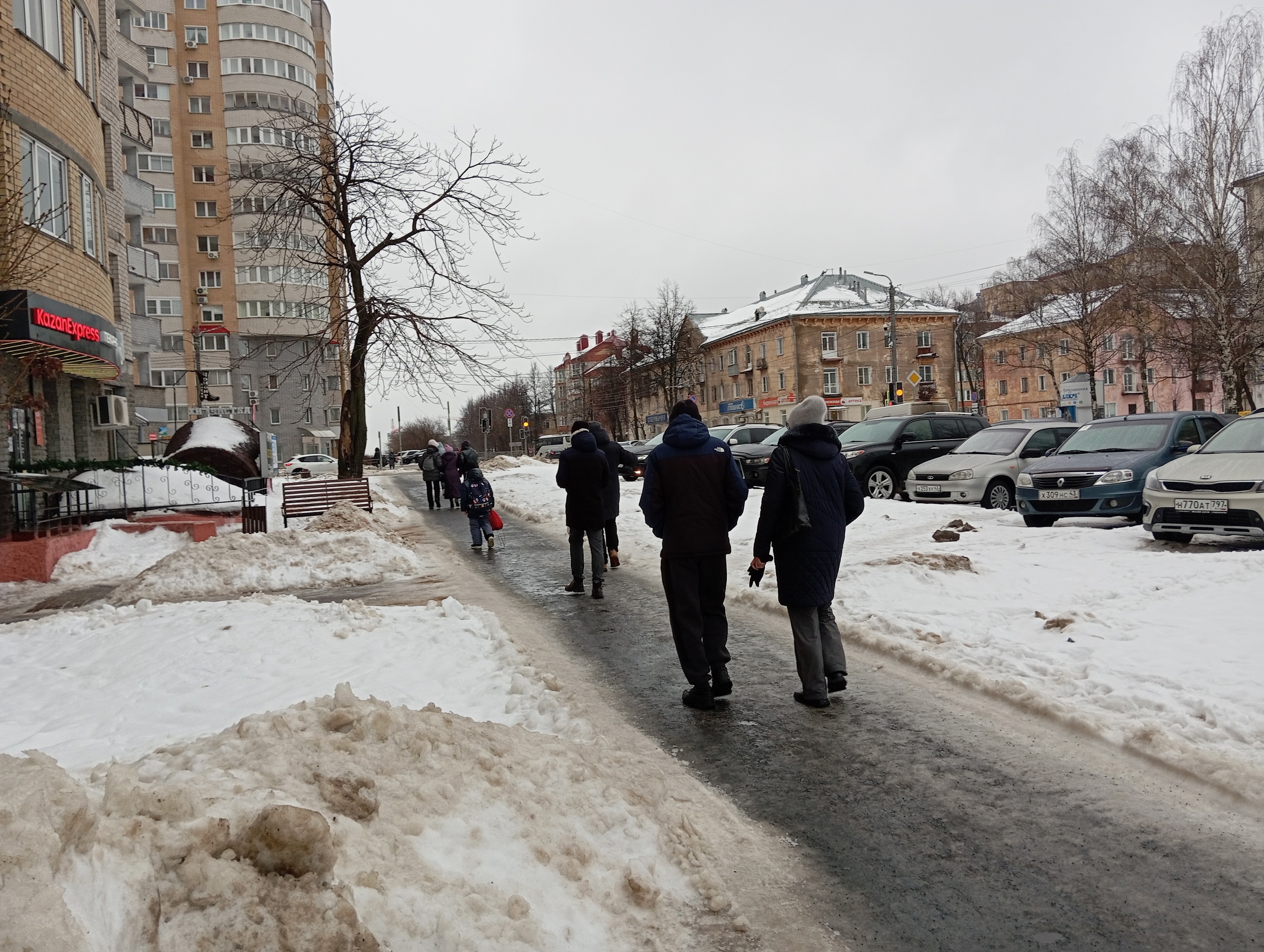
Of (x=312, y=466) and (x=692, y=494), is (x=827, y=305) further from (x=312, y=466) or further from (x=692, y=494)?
(x=692, y=494)

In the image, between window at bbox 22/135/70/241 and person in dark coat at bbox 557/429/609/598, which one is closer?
person in dark coat at bbox 557/429/609/598

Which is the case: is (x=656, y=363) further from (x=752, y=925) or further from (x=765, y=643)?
(x=752, y=925)

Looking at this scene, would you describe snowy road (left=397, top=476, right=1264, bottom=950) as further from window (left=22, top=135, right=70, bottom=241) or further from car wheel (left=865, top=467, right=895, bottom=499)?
window (left=22, top=135, right=70, bottom=241)

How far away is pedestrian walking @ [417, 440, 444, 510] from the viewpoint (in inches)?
988

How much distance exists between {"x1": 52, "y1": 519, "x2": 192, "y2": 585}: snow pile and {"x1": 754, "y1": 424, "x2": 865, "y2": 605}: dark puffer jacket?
10.2 metres

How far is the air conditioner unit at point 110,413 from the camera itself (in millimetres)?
21016

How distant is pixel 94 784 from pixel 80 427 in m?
20.7

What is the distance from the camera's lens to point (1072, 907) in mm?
3283

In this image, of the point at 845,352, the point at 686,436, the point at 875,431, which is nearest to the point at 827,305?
the point at 845,352

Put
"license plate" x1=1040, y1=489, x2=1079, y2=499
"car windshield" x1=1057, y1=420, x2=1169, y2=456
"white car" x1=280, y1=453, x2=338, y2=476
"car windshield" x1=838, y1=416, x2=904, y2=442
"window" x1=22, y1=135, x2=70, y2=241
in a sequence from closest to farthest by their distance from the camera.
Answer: "license plate" x1=1040, y1=489, x2=1079, y2=499
"car windshield" x1=1057, y1=420, x2=1169, y2=456
"window" x1=22, y1=135, x2=70, y2=241
"car windshield" x1=838, y1=416, x2=904, y2=442
"white car" x1=280, y1=453, x2=338, y2=476

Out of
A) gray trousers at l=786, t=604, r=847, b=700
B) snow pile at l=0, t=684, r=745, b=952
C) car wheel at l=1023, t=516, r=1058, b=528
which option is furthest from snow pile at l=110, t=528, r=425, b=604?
car wheel at l=1023, t=516, r=1058, b=528

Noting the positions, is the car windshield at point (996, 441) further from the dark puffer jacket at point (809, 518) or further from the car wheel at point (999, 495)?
the dark puffer jacket at point (809, 518)

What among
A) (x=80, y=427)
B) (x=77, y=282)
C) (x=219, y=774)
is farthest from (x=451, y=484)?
(x=219, y=774)

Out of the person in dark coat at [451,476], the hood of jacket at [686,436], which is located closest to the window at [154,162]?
the person in dark coat at [451,476]
